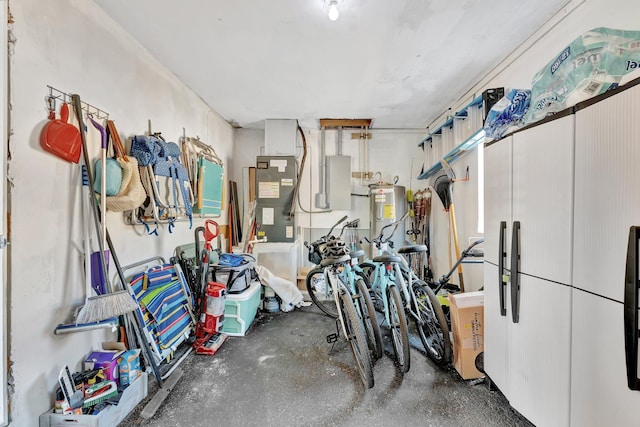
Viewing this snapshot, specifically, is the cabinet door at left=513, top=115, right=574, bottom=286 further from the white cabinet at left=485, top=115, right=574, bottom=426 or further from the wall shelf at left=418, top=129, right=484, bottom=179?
the wall shelf at left=418, top=129, right=484, bottom=179

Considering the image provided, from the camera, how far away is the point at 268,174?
3674 millimetres

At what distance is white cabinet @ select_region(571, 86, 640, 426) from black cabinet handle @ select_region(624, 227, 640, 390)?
2cm

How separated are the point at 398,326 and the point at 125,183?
2355 mm

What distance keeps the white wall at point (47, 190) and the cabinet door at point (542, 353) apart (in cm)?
266

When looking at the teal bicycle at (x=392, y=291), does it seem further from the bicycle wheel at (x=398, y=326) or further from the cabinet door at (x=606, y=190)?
the cabinet door at (x=606, y=190)

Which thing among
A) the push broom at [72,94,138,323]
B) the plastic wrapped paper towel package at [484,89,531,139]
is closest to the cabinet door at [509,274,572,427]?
the plastic wrapped paper towel package at [484,89,531,139]

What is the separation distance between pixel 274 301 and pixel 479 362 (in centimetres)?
226

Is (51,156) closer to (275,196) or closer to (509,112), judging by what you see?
(275,196)

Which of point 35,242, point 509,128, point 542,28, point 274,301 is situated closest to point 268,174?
point 274,301

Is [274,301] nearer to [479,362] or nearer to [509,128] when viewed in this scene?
[479,362]

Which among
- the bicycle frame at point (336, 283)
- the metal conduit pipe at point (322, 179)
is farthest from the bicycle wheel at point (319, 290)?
the metal conduit pipe at point (322, 179)

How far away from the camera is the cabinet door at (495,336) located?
150cm

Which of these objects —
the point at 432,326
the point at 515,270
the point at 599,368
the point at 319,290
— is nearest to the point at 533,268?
the point at 515,270

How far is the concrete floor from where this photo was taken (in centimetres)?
151
